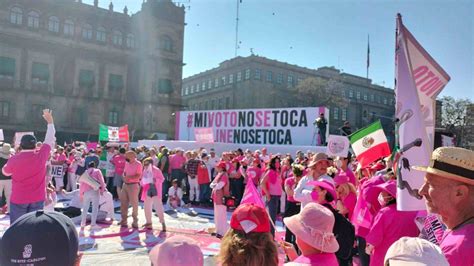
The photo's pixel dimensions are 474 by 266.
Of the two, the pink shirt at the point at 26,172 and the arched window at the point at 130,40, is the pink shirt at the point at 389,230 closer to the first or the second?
the pink shirt at the point at 26,172

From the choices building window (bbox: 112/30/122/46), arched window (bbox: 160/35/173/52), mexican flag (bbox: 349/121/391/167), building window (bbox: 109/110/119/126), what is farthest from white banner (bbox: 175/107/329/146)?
arched window (bbox: 160/35/173/52)

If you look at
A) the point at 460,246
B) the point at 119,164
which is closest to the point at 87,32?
the point at 119,164

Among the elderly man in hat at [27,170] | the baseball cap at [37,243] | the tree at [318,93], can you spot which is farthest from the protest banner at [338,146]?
the tree at [318,93]

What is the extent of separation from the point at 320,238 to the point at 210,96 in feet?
255

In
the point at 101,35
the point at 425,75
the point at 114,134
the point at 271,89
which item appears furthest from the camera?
the point at 271,89

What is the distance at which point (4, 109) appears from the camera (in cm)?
4447

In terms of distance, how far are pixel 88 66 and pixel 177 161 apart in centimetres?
4035

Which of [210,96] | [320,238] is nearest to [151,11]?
[210,96]

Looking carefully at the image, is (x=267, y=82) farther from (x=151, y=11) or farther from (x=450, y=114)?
(x=450, y=114)

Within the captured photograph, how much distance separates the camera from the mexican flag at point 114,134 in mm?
20469

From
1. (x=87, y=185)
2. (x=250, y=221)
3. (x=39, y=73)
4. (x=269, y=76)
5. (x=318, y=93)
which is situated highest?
(x=269, y=76)

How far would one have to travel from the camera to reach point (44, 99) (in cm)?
4688

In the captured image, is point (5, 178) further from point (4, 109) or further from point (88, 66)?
point (88, 66)

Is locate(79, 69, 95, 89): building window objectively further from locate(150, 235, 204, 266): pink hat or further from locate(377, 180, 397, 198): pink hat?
locate(150, 235, 204, 266): pink hat
